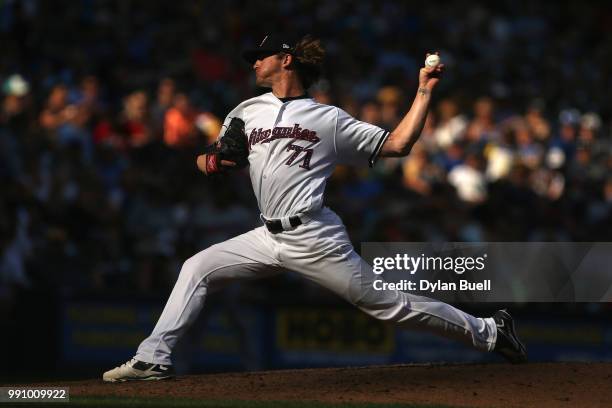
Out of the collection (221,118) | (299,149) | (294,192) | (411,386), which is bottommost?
(411,386)

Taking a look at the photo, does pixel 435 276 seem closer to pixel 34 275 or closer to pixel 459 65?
pixel 34 275

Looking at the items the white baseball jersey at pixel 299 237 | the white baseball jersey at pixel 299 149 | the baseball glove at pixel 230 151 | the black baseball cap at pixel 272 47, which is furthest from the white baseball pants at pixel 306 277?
the black baseball cap at pixel 272 47

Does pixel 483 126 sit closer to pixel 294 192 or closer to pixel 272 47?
pixel 272 47

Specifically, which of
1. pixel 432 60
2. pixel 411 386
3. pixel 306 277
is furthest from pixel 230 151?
pixel 411 386

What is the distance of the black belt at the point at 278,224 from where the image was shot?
6.97 metres

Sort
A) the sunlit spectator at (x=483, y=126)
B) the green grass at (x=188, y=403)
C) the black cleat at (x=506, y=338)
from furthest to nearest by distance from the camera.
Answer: the sunlit spectator at (x=483, y=126), the black cleat at (x=506, y=338), the green grass at (x=188, y=403)

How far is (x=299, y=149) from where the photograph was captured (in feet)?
23.0

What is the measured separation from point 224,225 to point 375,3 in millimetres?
6587

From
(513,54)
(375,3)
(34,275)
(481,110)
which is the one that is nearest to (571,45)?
(513,54)

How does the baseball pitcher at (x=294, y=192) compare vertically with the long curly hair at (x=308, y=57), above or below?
below

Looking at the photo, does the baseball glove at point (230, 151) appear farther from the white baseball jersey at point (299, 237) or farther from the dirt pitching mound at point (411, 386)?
the dirt pitching mound at point (411, 386)

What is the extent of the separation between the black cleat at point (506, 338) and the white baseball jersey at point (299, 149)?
1.38 metres

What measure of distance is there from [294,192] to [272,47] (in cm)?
88

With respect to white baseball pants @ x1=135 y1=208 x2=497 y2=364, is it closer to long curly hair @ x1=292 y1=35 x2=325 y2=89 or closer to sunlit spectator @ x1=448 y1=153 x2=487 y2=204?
long curly hair @ x1=292 y1=35 x2=325 y2=89
